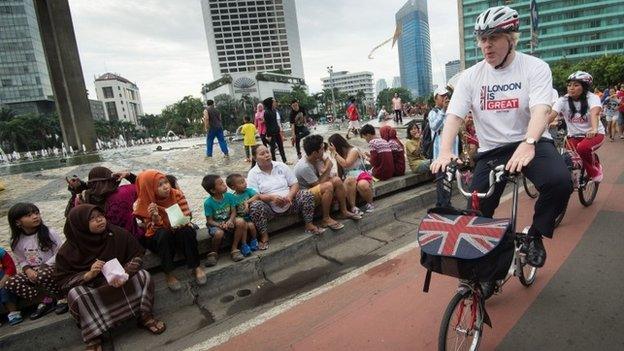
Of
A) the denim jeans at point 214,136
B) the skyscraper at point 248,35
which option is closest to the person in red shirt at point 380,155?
the denim jeans at point 214,136

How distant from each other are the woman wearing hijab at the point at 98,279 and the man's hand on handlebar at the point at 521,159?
3184 mm

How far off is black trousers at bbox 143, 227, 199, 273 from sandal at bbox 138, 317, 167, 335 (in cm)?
50

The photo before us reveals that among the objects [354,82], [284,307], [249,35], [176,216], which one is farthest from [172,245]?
[354,82]

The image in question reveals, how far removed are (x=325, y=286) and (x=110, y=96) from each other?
6013 inches

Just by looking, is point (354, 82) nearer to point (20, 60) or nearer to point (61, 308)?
point (20, 60)

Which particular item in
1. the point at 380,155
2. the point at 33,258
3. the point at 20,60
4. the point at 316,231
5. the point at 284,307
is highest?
the point at 20,60

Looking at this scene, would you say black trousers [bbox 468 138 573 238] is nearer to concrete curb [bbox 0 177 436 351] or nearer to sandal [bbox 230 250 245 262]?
concrete curb [bbox 0 177 436 351]

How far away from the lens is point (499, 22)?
242 centimetres

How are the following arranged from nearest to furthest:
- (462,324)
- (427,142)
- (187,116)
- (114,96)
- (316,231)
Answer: (462,324) → (316,231) → (427,142) → (187,116) → (114,96)

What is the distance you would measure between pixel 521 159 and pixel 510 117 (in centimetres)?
66

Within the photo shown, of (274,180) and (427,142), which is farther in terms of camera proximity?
(427,142)

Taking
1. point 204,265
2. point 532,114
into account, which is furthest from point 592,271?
point 204,265

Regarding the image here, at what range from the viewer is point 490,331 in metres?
2.69

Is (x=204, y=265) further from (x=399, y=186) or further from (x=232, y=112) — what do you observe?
(x=232, y=112)
